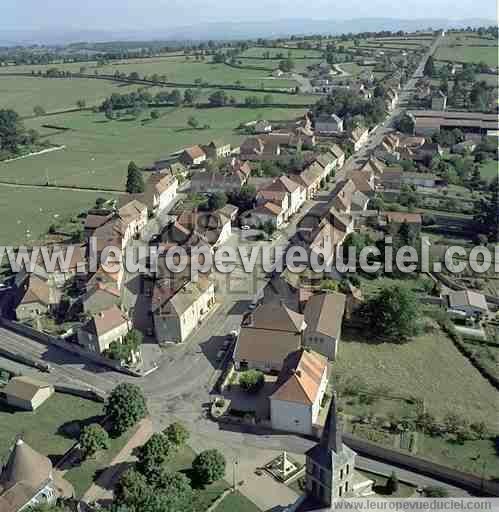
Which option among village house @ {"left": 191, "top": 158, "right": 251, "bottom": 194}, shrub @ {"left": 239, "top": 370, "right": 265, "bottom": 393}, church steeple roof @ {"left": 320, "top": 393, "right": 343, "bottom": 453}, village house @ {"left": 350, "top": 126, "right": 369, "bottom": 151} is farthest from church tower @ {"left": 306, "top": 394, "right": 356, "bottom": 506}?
village house @ {"left": 350, "top": 126, "right": 369, "bottom": 151}

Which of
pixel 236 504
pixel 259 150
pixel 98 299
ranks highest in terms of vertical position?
pixel 259 150

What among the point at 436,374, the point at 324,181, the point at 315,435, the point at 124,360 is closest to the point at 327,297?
the point at 436,374

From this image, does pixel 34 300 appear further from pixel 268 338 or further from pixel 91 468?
pixel 268 338

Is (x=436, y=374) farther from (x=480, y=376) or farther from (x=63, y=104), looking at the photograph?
(x=63, y=104)

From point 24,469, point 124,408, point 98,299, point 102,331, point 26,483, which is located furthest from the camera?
point 98,299

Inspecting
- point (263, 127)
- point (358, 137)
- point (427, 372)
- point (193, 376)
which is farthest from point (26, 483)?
point (263, 127)

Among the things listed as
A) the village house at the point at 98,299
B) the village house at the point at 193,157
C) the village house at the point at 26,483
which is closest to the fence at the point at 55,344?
the village house at the point at 98,299

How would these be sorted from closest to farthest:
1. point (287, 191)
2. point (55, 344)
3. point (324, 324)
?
point (324, 324) → point (55, 344) → point (287, 191)
